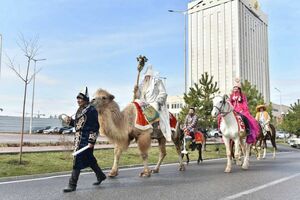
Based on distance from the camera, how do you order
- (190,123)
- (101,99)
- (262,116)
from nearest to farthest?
(101,99), (190,123), (262,116)

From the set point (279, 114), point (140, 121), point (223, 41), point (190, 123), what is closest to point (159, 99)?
point (140, 121)

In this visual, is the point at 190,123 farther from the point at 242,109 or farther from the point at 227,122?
the point at 227,122

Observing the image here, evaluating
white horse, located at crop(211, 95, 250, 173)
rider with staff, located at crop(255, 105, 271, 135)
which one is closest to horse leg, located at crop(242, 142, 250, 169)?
white horse, located at crop(211, 95, 250, 173)

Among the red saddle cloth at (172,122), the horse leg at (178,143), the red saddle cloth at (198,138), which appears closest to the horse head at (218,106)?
the red saddle cloth at (172,122)

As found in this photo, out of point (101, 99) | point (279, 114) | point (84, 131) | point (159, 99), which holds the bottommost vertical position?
point (84, 131)

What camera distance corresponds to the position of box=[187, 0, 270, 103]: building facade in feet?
412

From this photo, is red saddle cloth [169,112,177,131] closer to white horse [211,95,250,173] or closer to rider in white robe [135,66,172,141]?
rider in white robe [135,66,172,141]

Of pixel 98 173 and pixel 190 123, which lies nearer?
pixel 98 173

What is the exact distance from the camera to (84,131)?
8023 mm

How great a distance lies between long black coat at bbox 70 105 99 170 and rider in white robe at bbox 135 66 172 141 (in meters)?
2.92

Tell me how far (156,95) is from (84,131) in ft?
11.0

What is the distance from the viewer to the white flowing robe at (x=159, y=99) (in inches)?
424

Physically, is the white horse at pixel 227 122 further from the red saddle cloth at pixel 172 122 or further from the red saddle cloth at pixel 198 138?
the red saddle cloth at pixel 198 138

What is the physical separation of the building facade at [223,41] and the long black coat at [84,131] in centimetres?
11433
